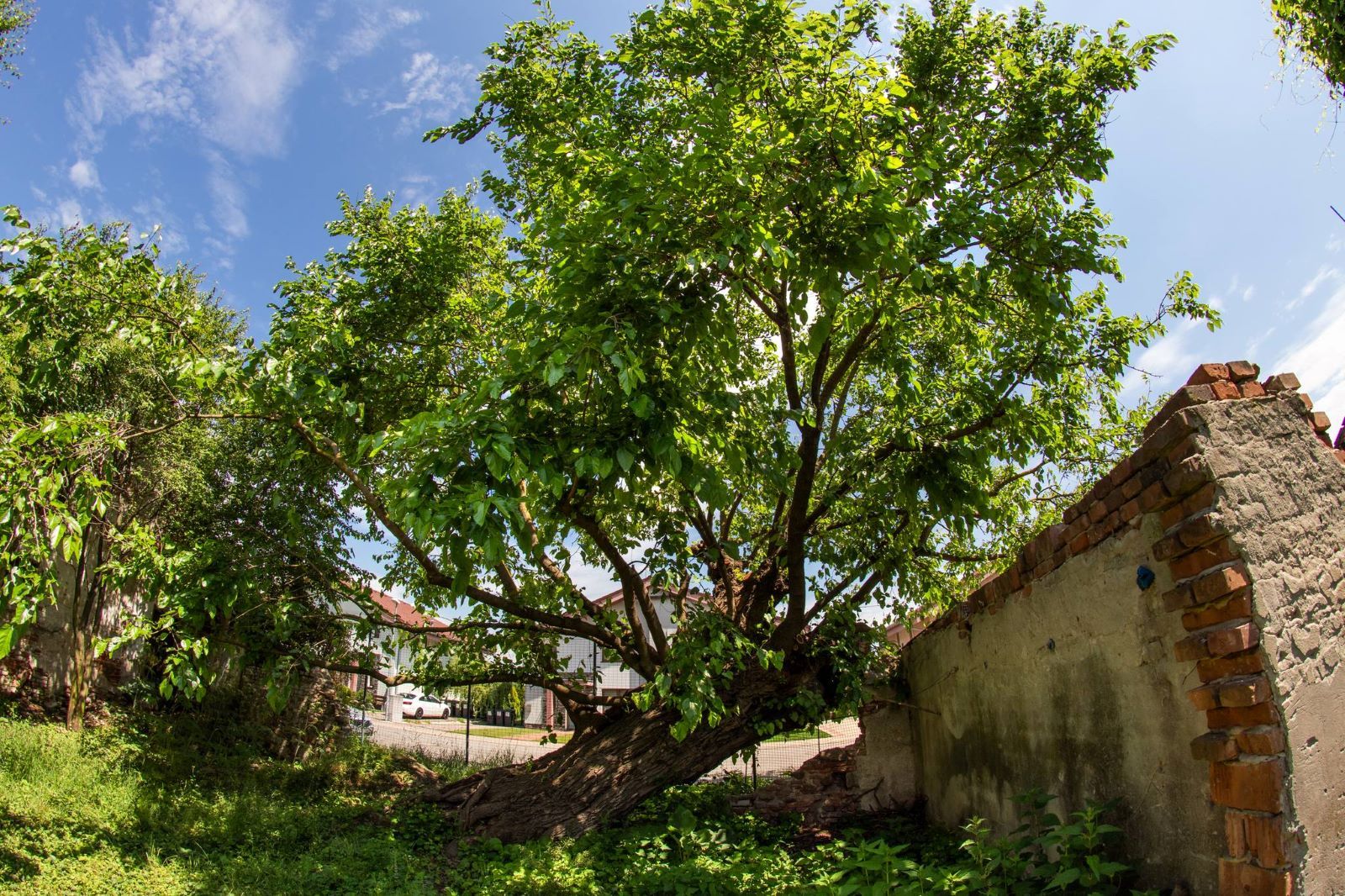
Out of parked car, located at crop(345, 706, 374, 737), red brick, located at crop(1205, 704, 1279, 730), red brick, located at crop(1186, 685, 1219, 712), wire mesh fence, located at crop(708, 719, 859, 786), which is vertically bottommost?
wire mesh fence, located at crop(708, 719, 859, 786)

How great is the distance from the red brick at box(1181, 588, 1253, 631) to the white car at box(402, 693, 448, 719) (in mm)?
36892

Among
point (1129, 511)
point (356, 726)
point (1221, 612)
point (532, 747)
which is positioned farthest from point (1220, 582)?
point (532, 747)

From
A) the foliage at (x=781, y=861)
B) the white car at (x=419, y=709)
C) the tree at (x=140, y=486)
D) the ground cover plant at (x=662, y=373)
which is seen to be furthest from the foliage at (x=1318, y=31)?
the white car at (x=419, y=709)

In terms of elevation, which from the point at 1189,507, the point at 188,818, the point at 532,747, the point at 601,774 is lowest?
the point at 532,747

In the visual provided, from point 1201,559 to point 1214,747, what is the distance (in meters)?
0.75

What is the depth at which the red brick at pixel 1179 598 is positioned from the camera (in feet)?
10.8

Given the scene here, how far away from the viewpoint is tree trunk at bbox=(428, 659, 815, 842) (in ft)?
22.4

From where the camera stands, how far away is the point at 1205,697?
10.4 feet

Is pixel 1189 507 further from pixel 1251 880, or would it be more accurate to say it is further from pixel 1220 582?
pixel 1251 880

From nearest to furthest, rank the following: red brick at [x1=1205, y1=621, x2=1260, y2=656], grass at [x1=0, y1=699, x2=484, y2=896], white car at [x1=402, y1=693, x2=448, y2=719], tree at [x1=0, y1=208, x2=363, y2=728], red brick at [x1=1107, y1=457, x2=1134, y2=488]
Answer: red brick at [x1=1205, y1=621, x2=1260, y2=656]
red brick at [x1=1107, y1=457, x2=1134, y2=488]
tree at [x1=0, y1=208, x2=363, y2=728]
grass at [x1=0, y1=699, x2=484, y2=896]
white car at [x1=402, y1=693, x2=448, y2=719]

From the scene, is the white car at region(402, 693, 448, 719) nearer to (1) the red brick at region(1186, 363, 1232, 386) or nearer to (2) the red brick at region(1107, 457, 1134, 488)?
(2) the red brick at region(1107, 457, 1134, 488)

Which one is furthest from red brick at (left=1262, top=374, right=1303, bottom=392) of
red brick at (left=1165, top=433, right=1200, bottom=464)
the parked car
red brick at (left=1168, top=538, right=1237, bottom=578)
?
the parked car

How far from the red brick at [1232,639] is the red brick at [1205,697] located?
144 millimetres

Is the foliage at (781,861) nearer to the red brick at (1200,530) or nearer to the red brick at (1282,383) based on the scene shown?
the red brick at (1200,530)
